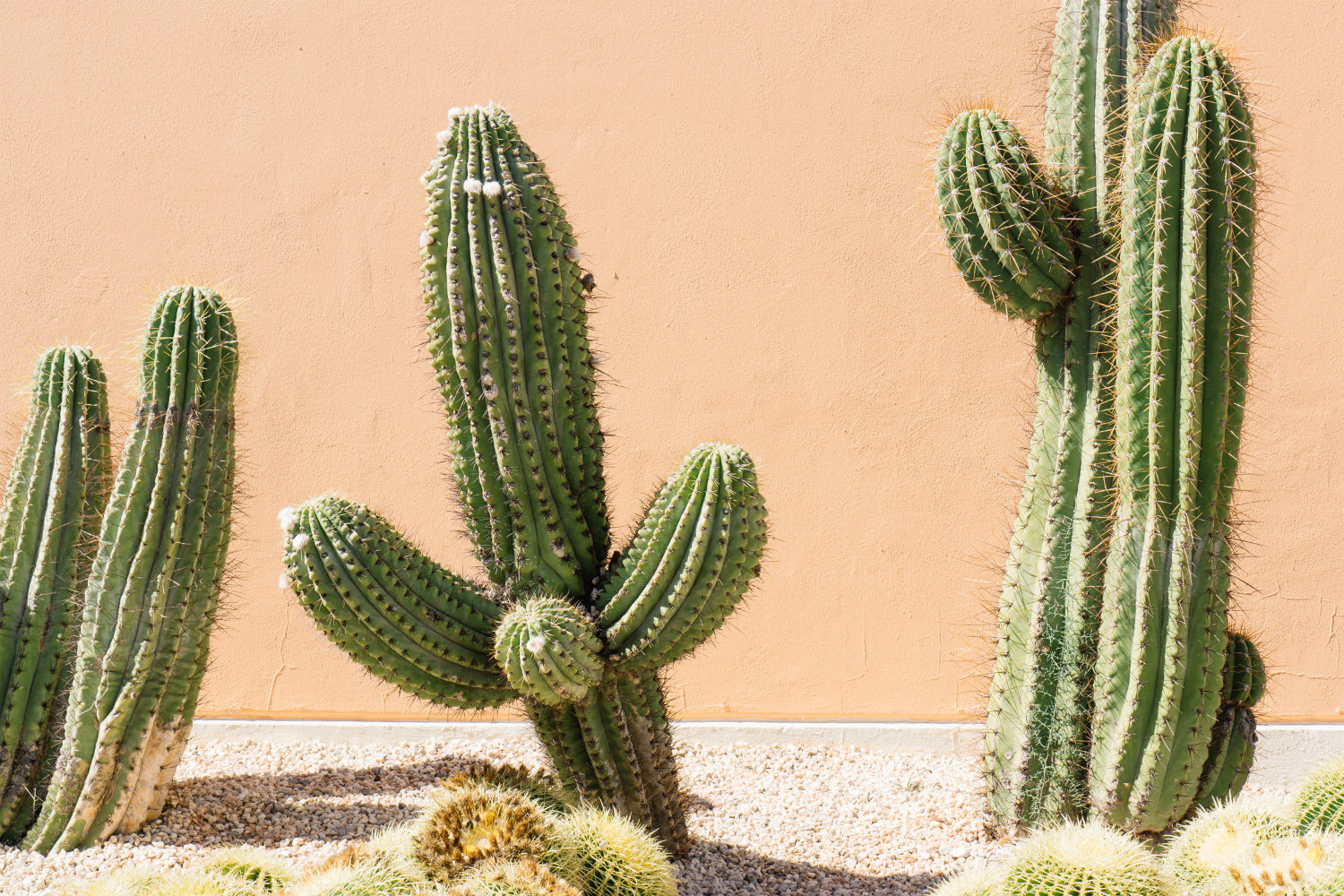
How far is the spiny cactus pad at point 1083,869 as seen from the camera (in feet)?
6.29

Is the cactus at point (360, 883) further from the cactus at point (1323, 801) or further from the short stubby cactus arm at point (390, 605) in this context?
the cactus at point (1323, 801)

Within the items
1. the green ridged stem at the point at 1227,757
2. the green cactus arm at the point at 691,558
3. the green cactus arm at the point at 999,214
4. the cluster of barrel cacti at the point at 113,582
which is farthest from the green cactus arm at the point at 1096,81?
the cluster of barrel cacti at the point at 113,582

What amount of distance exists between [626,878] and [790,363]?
2.50 metres

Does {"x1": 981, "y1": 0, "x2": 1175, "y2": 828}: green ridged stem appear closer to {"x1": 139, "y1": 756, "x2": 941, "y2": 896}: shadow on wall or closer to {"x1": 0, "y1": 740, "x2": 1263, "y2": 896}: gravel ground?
{"x1": 0, "y1": 740, "x2": 1263, "y2": 896}: gravel ground

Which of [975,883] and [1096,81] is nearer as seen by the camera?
[975,883]

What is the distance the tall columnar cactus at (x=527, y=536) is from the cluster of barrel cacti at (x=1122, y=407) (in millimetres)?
781

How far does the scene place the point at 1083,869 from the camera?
1.94 metres

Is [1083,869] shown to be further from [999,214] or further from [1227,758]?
[999,214]

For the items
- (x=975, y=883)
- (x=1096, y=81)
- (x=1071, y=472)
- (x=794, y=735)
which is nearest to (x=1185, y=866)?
(x=975, y=883)

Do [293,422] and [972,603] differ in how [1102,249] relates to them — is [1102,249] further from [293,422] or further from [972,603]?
[293,422]

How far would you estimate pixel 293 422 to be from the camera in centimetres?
454

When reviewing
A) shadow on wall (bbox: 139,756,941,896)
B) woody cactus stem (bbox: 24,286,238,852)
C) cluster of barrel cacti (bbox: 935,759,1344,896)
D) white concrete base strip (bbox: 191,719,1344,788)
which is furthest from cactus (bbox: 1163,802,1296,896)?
woody cactus stem (bbox: 24,286,238,852)

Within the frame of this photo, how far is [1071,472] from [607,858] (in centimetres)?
145

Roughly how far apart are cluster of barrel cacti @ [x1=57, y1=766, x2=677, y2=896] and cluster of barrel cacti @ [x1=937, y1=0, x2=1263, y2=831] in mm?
1109
